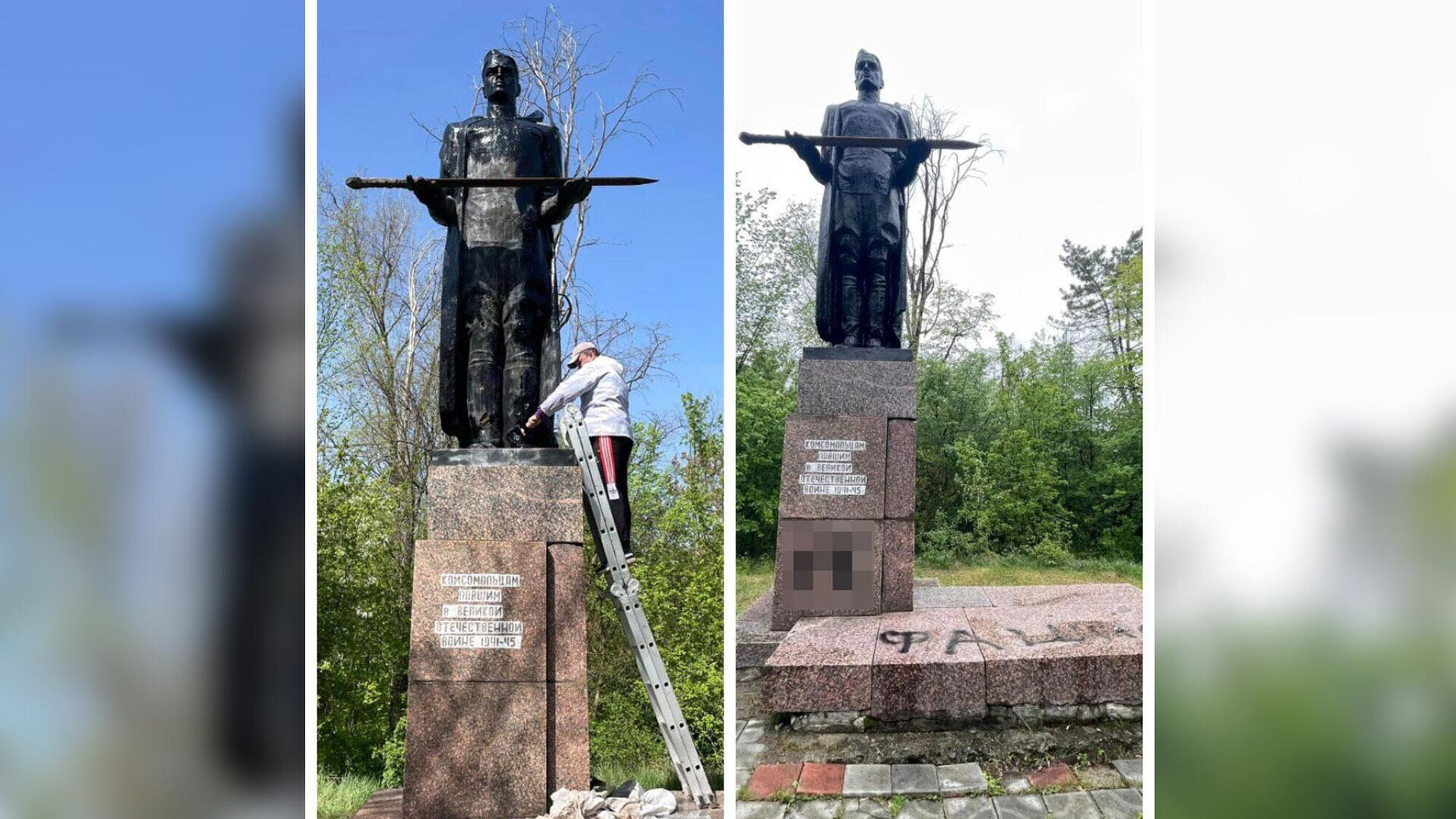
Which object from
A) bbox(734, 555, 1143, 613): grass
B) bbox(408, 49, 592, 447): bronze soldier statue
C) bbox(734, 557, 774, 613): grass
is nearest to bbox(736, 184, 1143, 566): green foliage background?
bbox(734, 555, 1143, 613): grass

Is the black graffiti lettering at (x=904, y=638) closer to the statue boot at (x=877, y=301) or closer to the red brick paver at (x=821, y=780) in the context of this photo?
the red brick paver at (x=821, y=780)

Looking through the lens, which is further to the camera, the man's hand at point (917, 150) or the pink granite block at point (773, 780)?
the man's hand at point (917, 150)

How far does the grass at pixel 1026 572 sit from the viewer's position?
8.92 meters

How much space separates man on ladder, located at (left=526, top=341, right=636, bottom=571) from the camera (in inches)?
181

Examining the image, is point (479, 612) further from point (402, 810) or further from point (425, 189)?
point (425, 189)

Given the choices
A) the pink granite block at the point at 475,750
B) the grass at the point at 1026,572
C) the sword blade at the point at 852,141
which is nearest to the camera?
the pink granite block at the point at 475,750

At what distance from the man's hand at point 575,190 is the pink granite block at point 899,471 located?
2092 millimetres

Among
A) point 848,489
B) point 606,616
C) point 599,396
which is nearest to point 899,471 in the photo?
point 848,489

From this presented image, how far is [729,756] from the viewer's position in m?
4.16

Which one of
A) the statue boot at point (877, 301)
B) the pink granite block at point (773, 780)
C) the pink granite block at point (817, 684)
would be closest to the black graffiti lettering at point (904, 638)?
the pink granite block at point (817, 684)
